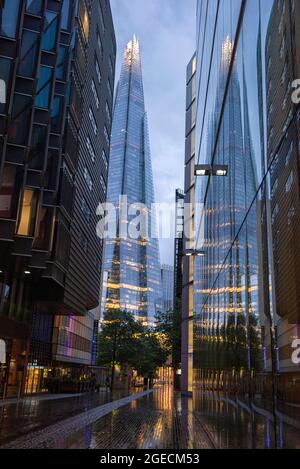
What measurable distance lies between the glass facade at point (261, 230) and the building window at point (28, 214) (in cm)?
1174

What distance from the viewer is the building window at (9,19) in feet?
67.8

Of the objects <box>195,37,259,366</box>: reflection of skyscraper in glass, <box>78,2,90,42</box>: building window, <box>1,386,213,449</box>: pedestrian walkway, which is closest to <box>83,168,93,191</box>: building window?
<box>78,2,90,42</box>: building window

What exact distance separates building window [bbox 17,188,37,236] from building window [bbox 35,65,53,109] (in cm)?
480

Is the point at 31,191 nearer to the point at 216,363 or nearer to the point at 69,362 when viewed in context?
the point at 216,363

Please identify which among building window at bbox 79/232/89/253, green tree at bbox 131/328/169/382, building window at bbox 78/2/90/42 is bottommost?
green tree at bbox 131/328/169/382

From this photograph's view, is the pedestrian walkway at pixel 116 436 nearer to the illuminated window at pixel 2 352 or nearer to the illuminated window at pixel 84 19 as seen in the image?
the illuminated window at pixel 2 352

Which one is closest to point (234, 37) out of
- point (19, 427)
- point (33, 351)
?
point (19, 427)

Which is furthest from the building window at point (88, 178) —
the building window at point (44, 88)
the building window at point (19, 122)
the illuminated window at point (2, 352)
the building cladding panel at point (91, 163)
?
the building window at point (19, 122)

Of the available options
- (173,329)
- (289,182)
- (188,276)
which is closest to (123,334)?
(173,329)

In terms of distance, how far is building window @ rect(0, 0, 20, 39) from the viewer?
2067cm

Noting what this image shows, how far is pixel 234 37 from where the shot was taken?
1204 centimetres

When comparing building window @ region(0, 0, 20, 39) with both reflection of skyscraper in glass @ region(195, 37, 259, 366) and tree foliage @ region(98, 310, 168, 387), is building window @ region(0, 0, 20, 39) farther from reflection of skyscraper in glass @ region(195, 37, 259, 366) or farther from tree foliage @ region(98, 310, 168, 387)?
tree foliage @ region(98, 310, 168, 387)

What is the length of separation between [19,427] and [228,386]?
18.3 feet

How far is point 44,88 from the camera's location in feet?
82.5
